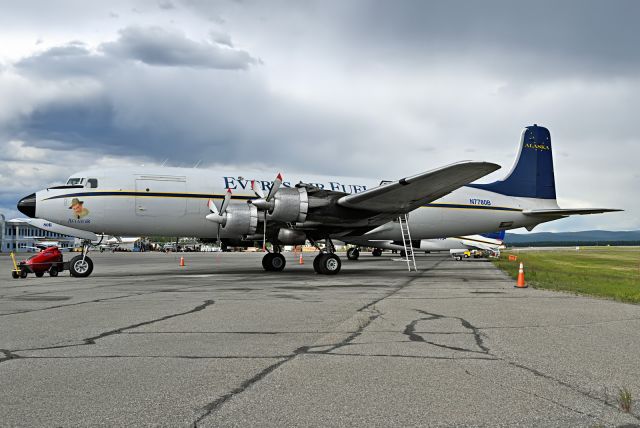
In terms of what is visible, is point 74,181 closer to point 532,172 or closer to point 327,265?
point 327,265

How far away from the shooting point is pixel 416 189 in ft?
64.0

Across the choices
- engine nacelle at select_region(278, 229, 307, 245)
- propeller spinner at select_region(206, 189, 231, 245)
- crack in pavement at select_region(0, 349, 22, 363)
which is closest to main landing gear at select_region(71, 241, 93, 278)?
propeller spinner at select_region(206, 189, 231, 245)

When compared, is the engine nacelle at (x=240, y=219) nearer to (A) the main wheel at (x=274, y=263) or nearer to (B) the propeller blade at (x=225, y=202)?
(B) the propeller blade at (x=225, y=202)

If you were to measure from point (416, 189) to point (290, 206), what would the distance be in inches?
185

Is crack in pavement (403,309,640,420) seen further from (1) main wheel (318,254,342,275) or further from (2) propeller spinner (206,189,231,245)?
(2) propeller spinner (206,189,231,245)

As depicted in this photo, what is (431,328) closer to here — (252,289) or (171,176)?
(252,289)

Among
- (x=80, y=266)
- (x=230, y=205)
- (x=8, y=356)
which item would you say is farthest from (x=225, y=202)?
(x=8, y=356)

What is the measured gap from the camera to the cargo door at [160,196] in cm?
2095

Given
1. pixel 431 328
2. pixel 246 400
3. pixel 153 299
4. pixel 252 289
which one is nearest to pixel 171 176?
pixel 252 289

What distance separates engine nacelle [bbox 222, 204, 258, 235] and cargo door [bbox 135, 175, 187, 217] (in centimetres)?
237

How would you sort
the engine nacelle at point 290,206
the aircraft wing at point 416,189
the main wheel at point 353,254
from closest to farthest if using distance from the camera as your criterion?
1. the aircraft wing at point 416,189
2. the engine nacelle at point 290,206
3. the main wheel at point 353,254

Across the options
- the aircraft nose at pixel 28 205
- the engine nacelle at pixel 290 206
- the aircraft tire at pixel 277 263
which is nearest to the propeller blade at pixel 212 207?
the engine nacelle at pixel 290 206

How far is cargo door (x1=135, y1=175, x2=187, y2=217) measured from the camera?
68.7 ft

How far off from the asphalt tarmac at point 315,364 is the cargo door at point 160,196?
10.1 meters
